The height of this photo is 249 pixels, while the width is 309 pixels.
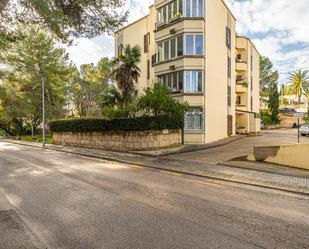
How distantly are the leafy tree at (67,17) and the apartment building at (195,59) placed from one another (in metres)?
11.9

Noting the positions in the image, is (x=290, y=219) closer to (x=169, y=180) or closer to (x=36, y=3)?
(x=169, y=180)

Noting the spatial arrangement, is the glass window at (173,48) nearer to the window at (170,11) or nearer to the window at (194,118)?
the window at (170,11)

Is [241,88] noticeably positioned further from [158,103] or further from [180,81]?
[158,103]

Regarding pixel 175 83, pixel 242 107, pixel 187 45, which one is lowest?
pixel 242 107

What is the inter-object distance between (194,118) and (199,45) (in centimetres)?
680

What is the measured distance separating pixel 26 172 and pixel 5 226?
7201mm

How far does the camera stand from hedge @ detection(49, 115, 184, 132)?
19.8 metres

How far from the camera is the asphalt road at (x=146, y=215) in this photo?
4664 mm

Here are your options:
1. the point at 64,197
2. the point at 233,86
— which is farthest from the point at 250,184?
the point at 233,86

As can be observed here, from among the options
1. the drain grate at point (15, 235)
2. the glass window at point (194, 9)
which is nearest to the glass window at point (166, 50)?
the glass window at point (194, 9)

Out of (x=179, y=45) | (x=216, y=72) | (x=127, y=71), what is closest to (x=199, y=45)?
(x=179, y=45)

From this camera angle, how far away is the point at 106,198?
7441 millimetres

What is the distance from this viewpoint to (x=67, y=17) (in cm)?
1125

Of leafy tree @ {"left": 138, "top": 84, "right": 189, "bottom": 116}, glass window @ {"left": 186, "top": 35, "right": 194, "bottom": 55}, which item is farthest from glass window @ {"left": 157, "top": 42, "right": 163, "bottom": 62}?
leafy tree @ {"left": 138, "top": 84, "right": 189, "bottom": 116}
